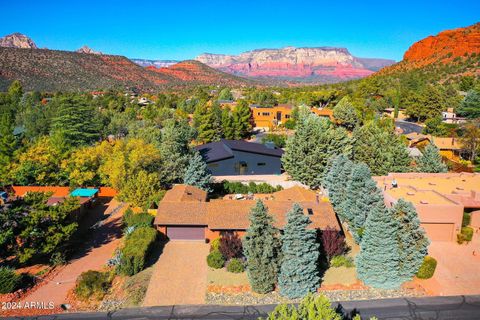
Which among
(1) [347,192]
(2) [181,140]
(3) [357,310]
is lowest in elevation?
(3) [357,310]

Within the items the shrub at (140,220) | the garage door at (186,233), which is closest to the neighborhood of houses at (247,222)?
the garage door at (186,233)

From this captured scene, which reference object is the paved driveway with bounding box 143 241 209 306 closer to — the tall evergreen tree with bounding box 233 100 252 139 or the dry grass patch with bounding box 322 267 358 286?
the dry grass patch with bounding box 322 267 358 286

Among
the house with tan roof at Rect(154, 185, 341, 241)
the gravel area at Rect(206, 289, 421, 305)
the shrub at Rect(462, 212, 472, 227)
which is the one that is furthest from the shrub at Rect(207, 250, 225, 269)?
the shrub at Rect(462, 212, 472, 227)

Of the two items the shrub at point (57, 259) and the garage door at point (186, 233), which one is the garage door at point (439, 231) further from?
the shrub at point (57, 259)

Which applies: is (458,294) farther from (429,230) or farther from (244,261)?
(244,261)

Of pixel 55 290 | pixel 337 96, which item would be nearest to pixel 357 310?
pixel 55 290

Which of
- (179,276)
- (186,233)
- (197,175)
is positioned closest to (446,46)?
(197,175)
